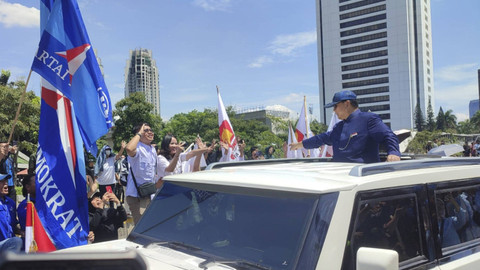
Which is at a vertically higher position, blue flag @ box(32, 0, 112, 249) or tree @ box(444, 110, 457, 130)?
tree @ box(444, 110, 457, 130)

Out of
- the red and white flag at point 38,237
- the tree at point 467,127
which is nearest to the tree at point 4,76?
the red and white flag at point 38,237

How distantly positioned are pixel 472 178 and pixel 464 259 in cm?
67

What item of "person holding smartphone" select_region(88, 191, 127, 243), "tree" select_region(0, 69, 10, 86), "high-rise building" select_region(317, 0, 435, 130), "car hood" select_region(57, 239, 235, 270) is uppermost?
"high-rise building" select_region(317, 0, 435, 130)

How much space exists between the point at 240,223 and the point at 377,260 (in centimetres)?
95

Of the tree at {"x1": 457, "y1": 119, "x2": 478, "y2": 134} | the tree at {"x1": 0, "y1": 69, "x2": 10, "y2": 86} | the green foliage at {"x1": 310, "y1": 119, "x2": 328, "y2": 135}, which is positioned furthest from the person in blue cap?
the tree at {"x1": 457, "y1": 119, "x2": 478, "y2": 134}

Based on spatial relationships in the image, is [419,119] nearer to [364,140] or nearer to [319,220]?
[364,140]

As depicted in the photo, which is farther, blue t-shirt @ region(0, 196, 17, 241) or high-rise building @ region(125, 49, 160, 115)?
high-rise building @ region(125, 49, 160, 115)

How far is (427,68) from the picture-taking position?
401 ft

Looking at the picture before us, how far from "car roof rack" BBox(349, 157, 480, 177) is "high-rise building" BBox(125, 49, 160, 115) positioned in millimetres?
170497

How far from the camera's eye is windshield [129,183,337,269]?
230 cm

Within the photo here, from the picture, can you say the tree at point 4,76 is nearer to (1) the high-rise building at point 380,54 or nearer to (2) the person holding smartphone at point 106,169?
(2) the person holding smartphone at point 106,169

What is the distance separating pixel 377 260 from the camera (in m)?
1.98

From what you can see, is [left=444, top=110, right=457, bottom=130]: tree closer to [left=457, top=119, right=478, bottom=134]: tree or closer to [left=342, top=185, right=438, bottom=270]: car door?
[left=457, top=119, right=478, bottom=134]: tree

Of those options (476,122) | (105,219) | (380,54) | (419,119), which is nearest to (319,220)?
(105,219)
